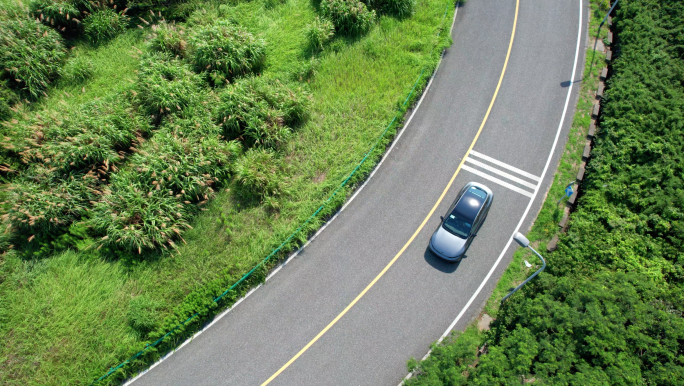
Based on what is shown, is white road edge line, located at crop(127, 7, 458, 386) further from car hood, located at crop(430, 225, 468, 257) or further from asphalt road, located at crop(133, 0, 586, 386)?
car hood, located at crop(430, 225, 468, 257)

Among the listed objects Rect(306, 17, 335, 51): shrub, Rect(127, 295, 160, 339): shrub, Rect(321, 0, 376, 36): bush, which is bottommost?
Rect(127, 295, 160, 339): shrub

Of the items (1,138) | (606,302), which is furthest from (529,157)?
(1,138)

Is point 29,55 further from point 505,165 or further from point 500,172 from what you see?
point 505,165

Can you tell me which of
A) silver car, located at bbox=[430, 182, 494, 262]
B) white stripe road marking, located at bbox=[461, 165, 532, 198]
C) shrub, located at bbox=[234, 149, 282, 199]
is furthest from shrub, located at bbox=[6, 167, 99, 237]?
white stripe road marking, located at bbox=[461, 165, 532, 198]

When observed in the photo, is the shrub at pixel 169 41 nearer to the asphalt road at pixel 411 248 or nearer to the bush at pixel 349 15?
the bush at pixel 349 15

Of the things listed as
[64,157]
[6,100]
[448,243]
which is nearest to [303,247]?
[448,243]

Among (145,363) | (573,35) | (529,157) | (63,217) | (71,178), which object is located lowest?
(145,363)

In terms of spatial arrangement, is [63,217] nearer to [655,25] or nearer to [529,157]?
[529,157]
